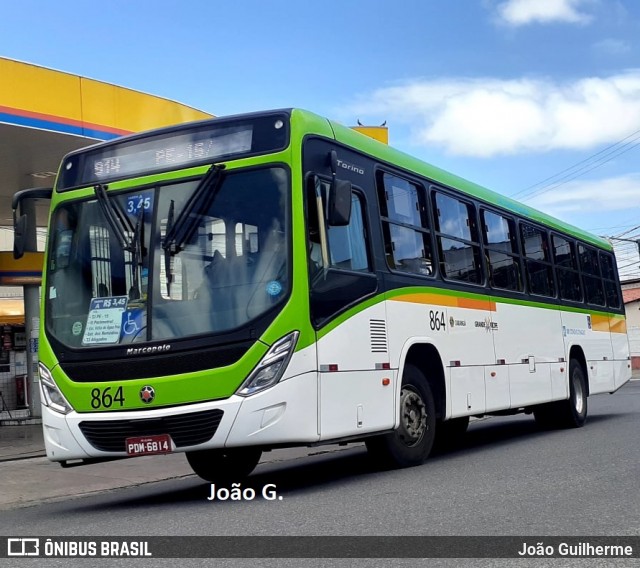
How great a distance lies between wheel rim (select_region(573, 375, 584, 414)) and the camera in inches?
598

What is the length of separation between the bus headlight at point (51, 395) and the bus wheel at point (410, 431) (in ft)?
9.50

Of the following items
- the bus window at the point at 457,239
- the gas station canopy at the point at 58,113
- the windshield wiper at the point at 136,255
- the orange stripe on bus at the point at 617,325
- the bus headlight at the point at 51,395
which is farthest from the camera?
the orange stripe on bus at the point at 617,325

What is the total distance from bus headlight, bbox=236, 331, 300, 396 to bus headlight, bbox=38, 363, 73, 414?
1745 mm

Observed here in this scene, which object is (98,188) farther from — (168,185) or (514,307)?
(514,307)

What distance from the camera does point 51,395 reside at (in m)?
8.70

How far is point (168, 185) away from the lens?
8609 mm

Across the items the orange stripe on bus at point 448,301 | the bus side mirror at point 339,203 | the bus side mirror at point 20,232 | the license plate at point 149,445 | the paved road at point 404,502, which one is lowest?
the paved road at point 404,502

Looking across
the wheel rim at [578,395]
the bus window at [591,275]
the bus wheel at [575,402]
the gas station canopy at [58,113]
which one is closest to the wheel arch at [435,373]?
the bus wheel at [575,402]

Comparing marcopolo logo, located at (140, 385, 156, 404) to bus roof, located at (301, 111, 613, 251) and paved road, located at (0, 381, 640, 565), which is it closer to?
paved road, located at (0, 381, 640, 565)

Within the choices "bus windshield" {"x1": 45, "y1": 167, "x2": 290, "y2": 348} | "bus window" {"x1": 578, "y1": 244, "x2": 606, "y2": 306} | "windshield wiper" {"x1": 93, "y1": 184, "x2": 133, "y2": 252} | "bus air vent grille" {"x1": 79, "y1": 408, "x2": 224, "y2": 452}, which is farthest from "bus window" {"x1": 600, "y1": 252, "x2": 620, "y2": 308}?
"bus air vent grille" {"x1": 79, "y1": 408, "x2": 224, "y2": 452}

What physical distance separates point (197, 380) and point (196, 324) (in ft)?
1.56

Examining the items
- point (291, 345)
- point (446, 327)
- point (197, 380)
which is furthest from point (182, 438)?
point (446, 327)

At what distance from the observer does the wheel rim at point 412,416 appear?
380 inches

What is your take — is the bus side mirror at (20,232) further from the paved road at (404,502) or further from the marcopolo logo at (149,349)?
the paved road at (404,502)
